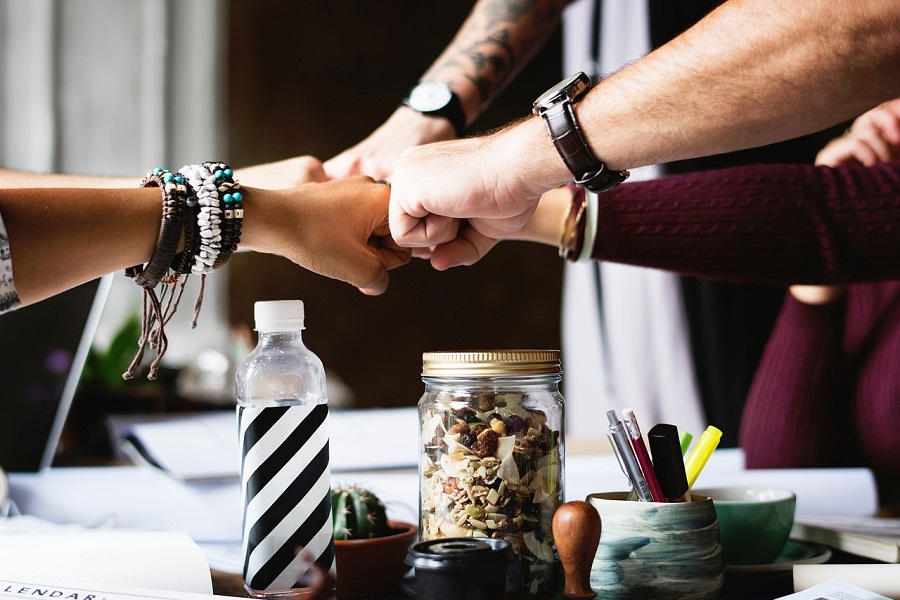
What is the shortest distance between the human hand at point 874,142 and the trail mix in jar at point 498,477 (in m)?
0.96

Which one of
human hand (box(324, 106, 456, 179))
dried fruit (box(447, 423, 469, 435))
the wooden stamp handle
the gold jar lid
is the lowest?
the wooden stamp handle

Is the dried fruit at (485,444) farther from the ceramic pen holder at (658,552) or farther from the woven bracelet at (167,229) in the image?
the woven bracelet at (167,229)

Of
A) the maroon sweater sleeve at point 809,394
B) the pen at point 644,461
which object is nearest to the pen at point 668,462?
the pen at point 644,461

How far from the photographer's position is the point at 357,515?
2.06ft

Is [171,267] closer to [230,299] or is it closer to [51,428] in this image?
[51,428]

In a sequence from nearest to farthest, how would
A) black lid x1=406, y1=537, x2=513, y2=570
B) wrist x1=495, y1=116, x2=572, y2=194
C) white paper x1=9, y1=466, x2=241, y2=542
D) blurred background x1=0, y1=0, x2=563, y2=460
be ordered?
black lid x1=406, y1=537, x2=513, y2=570
wrist x1=495, y1=116, x2=572, y2=194
white paper x1=9, y1=466, x2=241, y2=542
blurred background x1=0, y1=0, x2=563, y2=460

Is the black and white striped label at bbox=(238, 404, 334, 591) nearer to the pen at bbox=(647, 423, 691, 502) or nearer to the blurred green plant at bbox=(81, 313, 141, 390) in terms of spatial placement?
the pen at bbox=(647, 423, 691, 502)

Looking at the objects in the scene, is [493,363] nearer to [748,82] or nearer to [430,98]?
[748,82]

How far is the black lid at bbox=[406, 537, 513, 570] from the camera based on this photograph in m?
0.45

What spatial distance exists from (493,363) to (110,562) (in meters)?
0.30

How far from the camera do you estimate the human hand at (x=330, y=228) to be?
0.71m

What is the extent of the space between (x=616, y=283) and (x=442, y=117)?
3.91 ft

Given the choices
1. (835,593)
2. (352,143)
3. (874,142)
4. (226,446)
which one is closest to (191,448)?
(226,446)

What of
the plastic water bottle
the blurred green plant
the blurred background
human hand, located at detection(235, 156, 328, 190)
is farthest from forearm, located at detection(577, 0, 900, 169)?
the blurred background
